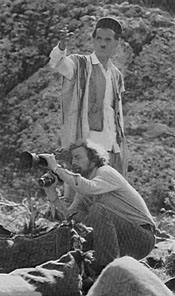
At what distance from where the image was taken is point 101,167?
23.2 ft

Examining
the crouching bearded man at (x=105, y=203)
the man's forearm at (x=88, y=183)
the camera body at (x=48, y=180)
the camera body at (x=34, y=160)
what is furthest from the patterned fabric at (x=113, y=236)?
the camera body at (x=34, y=160)

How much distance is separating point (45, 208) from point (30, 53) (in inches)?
273

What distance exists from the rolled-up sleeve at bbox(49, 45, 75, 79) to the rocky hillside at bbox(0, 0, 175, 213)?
182 inches

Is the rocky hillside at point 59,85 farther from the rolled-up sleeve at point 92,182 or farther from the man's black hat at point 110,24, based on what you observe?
the rolled-up sleeve at point 92,182

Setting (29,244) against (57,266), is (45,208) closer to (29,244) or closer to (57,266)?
(29,244)

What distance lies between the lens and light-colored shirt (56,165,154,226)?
698 centimetres

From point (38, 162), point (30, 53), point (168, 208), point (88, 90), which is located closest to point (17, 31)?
point (30, 53)

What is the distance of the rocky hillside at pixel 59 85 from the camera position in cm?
1509

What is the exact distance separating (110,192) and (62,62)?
2263 mm

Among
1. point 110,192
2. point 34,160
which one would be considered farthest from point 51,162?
point 110,192

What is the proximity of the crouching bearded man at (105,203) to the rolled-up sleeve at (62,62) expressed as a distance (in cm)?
189

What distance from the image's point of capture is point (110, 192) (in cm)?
705

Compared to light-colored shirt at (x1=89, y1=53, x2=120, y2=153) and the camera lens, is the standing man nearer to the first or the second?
light-colored shirt at (x1=89, y1=53, x2=120, y2=153)

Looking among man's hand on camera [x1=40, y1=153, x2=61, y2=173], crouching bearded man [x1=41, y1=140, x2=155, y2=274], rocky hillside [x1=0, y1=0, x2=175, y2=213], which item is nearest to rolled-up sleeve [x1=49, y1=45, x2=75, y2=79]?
crouching bearded man [x1=41, y1=140, x2=155, y2=274]
